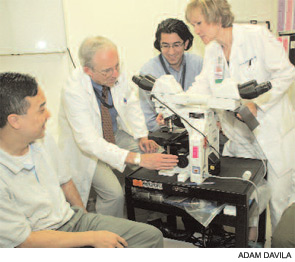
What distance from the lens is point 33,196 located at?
3.94ft

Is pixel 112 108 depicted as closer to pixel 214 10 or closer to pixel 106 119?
pixel 106 119

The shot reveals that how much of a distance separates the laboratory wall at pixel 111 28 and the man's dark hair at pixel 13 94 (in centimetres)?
125

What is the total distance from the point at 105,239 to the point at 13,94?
0.64 m

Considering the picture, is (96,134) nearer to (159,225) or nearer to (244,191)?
(159,225)

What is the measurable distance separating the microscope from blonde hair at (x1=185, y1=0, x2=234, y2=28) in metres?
0.54

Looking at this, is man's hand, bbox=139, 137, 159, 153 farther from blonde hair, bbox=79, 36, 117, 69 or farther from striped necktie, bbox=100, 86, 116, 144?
blonde hair, bbox=79, 36, 117, 69

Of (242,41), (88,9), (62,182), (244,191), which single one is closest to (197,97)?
(244,191)

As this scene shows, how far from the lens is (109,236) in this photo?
1215 millimetres

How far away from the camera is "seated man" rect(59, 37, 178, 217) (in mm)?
1716

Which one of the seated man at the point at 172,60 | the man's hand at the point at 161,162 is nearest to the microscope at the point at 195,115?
the man's hand at the point at 161,162

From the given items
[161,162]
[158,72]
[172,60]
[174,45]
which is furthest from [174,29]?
[161,162]

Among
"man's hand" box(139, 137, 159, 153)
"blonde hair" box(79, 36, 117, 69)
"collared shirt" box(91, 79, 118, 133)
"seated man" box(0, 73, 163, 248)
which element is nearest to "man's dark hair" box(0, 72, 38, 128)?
"seated man" box(0, 73, 163, 248)
